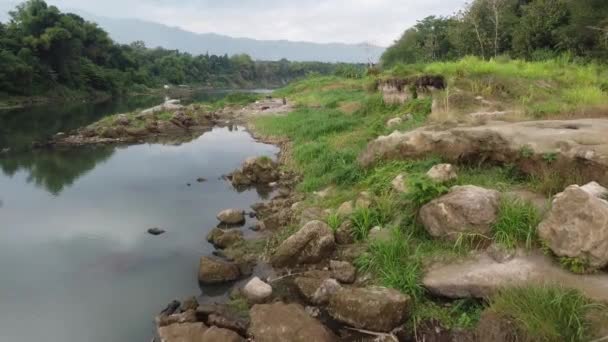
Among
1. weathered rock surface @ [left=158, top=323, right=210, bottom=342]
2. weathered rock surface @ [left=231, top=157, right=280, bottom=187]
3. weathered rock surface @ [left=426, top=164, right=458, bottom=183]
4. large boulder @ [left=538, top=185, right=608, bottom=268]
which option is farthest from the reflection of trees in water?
large boulder @ [left=538, top=185, right=608, bottom=268]

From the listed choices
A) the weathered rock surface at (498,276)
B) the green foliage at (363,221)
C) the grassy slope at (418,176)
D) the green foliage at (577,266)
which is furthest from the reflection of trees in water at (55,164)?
the green foliage at (577,266)

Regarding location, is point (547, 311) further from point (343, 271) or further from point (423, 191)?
point (343, 271)

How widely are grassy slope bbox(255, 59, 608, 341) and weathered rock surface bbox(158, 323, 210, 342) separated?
2737 mm

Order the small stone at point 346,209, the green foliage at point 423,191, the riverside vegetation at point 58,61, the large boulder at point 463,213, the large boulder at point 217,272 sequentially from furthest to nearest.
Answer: the riverside vegetation at point 58,61 → the small stone at point 346,209 → the large boulder at point 217,272 → the green foliage at point 423,191 → the large boulder at point 463,213

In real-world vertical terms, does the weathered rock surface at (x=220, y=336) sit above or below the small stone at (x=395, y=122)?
below

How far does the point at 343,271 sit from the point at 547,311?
10.2 feet

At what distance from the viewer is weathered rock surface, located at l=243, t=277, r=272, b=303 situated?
707 centimetres

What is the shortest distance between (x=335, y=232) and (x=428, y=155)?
9.53 feet

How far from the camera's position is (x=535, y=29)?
2572cm

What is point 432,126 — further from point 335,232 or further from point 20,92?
point 20,92

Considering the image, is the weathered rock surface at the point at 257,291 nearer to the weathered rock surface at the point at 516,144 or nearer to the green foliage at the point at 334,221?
the green foliage at the point at 334,221

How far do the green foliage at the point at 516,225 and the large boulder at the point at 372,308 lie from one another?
1.72 metres

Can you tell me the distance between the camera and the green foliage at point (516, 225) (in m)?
6.36

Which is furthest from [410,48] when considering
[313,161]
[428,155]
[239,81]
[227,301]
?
[239,81]
